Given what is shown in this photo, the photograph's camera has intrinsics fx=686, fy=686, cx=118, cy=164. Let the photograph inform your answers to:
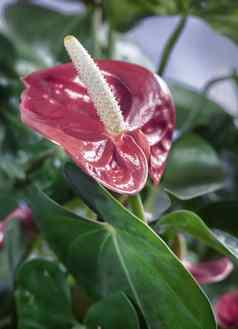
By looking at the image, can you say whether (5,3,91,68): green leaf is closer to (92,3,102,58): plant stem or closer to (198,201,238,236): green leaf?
(92,3,102,58): plant stem

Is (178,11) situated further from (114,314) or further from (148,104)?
(114,314)

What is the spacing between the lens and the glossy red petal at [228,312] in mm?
703

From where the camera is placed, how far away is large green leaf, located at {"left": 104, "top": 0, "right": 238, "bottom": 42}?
903 mm

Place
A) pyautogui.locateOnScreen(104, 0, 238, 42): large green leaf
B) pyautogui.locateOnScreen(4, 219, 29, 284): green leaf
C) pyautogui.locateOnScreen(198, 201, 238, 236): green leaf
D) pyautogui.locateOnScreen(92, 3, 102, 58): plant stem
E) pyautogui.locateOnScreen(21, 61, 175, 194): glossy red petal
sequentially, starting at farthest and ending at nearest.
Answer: pyautogui.locateOnScreen(92, 3, 102, 58): plant stem → pyautogui.locateOnScreen(104, 0, 238, 42): large green leaf → pyautogui.locateOnScreen(4, 219, 29, 284): green leaf → pyautogui.locateOnScreen(198, 201, 238, 236): green leaf → pyautogui.locateOnScreen(21, 61, 175, 194): glossy red petal

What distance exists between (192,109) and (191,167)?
0.09 metres

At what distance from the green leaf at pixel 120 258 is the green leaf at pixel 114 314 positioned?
0.5 inches

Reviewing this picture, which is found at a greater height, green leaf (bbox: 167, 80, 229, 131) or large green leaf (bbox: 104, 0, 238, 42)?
large green leaf (bbox: 104, 0, 238, 42)

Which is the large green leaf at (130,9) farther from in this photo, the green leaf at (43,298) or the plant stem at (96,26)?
the green leaf at (43,298)

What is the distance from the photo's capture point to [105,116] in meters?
0.54

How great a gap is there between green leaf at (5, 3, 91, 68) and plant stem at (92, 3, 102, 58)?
2cm

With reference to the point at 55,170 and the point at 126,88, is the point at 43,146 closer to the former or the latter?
the point at 55,170

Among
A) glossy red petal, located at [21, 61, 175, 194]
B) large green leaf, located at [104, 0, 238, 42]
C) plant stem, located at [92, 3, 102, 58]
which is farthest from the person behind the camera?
plant stem, located at [92, 3, 102, 58]

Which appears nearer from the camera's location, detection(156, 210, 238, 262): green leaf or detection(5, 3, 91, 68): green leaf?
detection(156, 210, 238, 262): green leaf

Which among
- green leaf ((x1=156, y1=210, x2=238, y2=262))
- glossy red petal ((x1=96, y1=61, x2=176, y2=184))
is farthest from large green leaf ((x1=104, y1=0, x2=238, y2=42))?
green leaf ((x1=156, y1=210, x2=238, y2=262))
